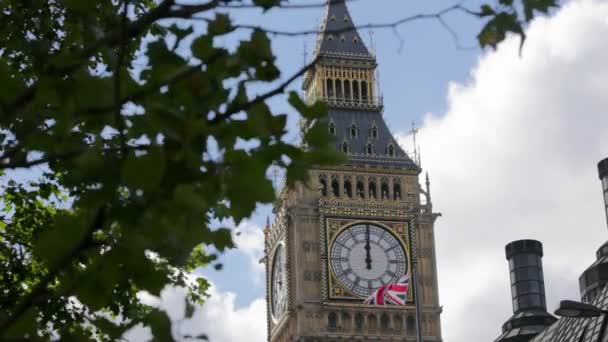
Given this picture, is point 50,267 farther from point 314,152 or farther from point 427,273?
point 427,273

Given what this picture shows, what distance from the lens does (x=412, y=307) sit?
82.1 m

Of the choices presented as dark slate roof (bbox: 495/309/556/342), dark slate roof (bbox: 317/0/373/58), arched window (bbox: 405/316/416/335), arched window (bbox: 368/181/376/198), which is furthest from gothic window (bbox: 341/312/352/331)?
dark slate roof (bbox: 317/0/373/58)

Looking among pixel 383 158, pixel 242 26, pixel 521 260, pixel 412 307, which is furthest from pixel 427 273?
pixel 242 26

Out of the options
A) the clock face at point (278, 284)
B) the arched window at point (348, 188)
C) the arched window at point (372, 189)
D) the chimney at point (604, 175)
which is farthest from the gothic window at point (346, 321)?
the chimney at point (604, 175)

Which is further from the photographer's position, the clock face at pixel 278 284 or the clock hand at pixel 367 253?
the clock face at pixel 278 284

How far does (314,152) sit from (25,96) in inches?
60.4

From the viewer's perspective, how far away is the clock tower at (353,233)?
268 feet

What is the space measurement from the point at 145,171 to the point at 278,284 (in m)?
82.7

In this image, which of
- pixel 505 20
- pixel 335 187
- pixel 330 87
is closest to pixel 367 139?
pixel 330 87

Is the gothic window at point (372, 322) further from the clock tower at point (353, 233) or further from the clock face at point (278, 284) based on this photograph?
the clock face at point (278, 284)

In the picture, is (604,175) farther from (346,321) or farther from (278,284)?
(278,284)

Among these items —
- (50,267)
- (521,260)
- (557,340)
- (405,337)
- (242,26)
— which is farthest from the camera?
(521,260)

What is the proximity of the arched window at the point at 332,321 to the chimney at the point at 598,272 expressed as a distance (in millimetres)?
16651

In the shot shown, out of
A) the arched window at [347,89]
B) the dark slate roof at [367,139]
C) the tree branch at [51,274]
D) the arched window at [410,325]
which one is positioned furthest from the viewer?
the arched window at [347,89]
